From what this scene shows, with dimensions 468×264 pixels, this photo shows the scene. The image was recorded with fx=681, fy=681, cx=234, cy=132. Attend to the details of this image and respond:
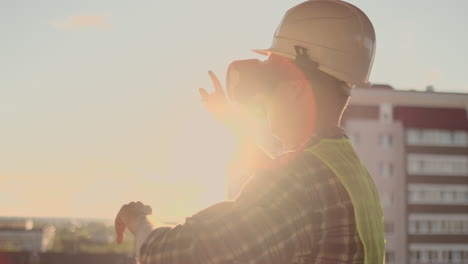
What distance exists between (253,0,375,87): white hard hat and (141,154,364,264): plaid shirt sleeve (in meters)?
0.41

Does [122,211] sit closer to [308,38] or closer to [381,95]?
[308,38]

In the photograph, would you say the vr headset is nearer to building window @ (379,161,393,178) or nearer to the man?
the man

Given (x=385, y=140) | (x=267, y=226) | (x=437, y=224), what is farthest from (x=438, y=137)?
(x=267, y=226)

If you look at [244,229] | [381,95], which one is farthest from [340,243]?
[381,95]

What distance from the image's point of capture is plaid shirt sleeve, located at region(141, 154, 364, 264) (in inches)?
56.0

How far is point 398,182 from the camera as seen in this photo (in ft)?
267

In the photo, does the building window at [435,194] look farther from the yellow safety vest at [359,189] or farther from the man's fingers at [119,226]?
the man's fingers at [119,226]

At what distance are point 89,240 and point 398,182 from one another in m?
117

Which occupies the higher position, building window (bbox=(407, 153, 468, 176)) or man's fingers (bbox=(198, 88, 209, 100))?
building window (bbox=(407, 153, 468, 176))

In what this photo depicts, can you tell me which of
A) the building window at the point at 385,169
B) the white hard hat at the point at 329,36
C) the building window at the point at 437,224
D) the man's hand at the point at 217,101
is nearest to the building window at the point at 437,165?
the building window at the point at 385,169

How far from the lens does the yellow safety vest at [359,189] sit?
1.68m

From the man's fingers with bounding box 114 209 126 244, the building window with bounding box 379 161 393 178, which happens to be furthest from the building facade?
the man's fingers with bounding box 114 209 126 244

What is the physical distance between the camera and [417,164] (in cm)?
8212

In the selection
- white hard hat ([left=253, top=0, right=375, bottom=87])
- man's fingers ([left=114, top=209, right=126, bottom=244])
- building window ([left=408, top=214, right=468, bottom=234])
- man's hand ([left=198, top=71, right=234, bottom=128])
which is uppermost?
white hard hat ([left=253, top=0, right=375, bottom=87])
